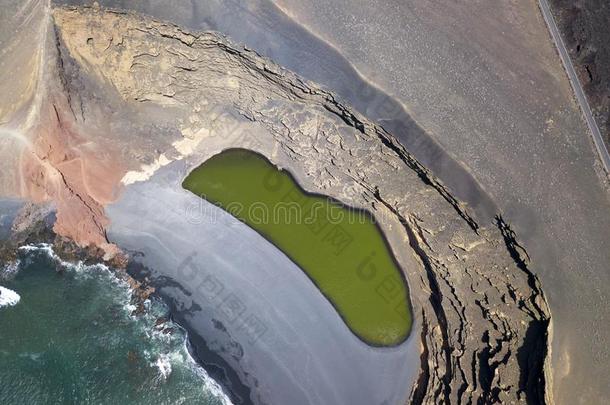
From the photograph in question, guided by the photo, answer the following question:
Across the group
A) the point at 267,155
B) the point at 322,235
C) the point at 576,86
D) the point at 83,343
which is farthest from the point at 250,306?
the point at 576,86

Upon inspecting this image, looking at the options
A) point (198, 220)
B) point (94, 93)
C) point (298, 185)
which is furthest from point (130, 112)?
point (298, 185)

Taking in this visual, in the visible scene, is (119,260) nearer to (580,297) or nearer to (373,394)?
(373,394)

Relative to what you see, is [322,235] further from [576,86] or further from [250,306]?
[576,86]

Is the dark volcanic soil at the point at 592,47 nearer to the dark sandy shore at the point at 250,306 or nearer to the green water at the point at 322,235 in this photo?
the green water at the point at 322,235

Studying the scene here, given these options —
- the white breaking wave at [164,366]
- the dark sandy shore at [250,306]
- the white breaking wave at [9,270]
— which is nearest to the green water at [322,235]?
the dark sandy shore at [250,306]

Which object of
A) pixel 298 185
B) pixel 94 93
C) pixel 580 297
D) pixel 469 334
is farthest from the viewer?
pixel 298 185

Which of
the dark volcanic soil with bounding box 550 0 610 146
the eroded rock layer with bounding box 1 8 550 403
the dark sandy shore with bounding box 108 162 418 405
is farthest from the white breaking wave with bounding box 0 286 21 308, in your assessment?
the dark volcanic soil with bounding box 550 0 610 146
